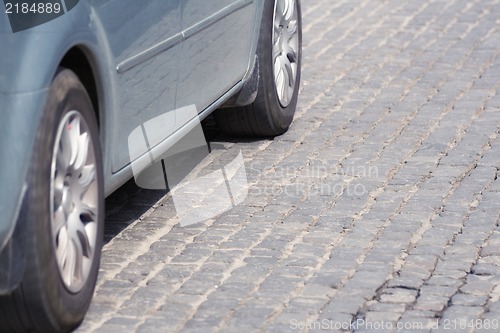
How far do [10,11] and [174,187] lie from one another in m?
2.28

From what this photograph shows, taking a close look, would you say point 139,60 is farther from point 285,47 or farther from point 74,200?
point 285,47

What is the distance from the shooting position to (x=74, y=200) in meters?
4.36

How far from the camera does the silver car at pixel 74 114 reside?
389 centimetres

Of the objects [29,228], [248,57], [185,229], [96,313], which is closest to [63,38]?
[29,228]

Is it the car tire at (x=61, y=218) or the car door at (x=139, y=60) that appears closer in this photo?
the car tire at (x=61, y=218)

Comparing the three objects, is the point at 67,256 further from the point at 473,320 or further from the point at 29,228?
the point at 473,320

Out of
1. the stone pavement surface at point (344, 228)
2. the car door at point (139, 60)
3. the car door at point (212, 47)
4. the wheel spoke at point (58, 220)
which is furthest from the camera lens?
the car door at point (212, 47)

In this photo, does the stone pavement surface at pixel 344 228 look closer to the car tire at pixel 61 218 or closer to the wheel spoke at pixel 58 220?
the car tire at pixel 61 218

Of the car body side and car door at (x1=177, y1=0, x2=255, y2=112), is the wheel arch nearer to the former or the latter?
the car body side

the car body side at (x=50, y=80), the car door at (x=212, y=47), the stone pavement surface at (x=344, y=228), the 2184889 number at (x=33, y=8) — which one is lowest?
the stone pavement surface at (x=344, y=228)

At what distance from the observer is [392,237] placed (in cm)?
530

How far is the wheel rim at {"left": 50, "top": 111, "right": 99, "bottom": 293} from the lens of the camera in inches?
165

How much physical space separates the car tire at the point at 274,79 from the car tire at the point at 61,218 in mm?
2382

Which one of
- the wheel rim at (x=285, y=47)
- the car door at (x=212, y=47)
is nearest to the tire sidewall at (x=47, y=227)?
the car door at (x=212, y=47)
